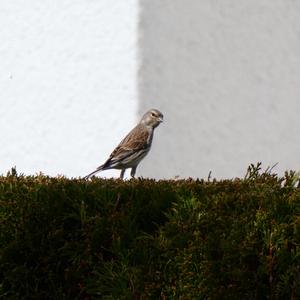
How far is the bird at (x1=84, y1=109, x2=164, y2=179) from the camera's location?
1273 cm

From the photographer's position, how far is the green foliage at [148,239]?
678cm

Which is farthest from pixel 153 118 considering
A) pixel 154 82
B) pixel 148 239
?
pixel 148 239

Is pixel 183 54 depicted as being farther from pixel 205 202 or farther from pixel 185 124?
A: pixel 205 202

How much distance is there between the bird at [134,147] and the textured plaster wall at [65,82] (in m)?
0.70

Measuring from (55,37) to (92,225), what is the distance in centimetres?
759

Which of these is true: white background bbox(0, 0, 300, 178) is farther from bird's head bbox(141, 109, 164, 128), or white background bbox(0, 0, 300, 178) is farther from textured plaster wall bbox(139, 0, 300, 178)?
bird's head bbox(141, 109, 164, 128)

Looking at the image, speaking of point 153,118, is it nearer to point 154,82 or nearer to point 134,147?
point 134,147

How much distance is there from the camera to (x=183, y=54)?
552 inches

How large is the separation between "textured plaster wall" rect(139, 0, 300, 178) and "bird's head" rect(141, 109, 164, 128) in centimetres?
61

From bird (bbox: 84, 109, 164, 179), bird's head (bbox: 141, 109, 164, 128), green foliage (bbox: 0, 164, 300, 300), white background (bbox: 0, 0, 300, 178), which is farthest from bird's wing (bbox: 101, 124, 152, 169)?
green foliage (bbox: 0, 164, 300, 300)

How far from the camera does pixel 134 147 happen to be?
12711 mm

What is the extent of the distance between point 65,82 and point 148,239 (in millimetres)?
7477

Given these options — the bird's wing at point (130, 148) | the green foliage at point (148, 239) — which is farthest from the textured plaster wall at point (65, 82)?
the green foliage at point (148, 239)

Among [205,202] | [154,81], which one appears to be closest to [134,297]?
[205,202]
